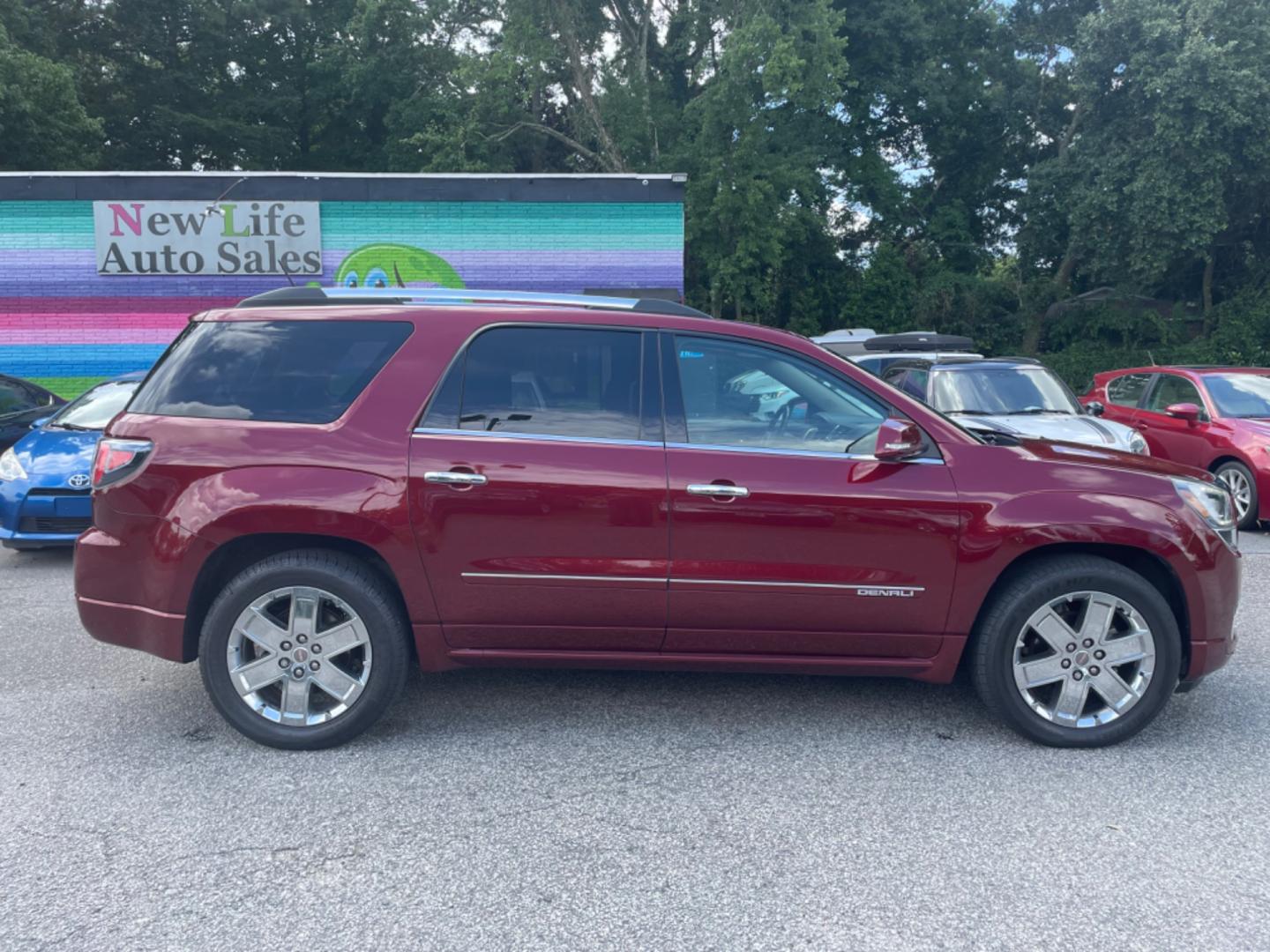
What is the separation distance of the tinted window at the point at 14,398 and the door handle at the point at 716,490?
26.8 feet

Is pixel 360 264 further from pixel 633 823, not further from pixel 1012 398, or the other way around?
pixel 633 823

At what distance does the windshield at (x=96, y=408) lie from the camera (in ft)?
26.4

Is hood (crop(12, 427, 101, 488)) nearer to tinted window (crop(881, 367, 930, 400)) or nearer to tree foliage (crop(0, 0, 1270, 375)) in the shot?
tinted window (crop(881, 367, 930, 400))

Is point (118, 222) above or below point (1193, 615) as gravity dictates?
above

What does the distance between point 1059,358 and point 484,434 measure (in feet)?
79.6

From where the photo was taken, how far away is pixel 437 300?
172 inches

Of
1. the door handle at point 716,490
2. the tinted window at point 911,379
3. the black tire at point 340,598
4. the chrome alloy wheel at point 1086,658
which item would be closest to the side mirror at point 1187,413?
the tinted window at point 911,379

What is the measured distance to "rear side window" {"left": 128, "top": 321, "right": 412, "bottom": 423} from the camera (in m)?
4.18

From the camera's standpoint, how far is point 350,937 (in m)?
2.81

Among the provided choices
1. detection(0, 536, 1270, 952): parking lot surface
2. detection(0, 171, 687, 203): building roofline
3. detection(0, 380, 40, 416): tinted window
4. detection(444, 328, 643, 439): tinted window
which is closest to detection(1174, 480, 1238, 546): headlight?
detection(0, 536, 1270, 952): parking lot surface

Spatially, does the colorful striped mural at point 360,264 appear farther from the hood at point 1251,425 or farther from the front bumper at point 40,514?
the front bumper at point 40,514

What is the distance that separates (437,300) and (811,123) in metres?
24.4

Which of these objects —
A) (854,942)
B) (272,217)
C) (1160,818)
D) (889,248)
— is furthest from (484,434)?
(889,248)

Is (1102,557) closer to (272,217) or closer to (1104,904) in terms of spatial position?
(1104,904)
